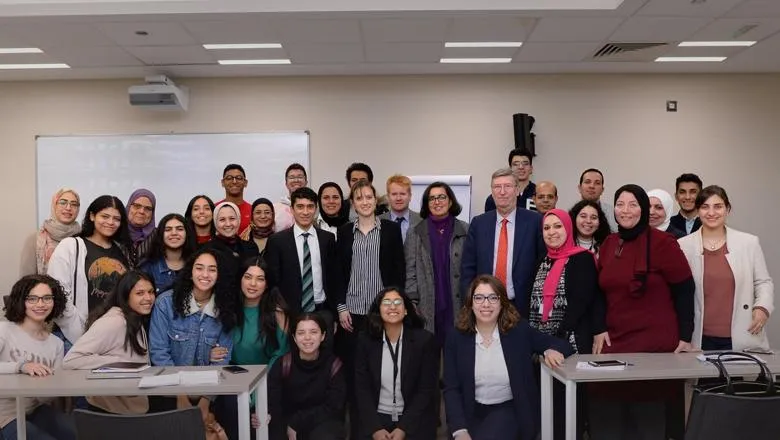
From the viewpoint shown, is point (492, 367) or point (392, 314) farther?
point (392, 314)

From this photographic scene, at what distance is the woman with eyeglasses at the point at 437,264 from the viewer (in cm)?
386

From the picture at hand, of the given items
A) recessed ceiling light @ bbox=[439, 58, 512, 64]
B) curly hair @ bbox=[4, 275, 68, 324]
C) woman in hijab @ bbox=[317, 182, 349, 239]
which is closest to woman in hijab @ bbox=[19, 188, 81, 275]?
curly hair @ bbox=[4, 275, 68, 324]

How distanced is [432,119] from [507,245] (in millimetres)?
3239

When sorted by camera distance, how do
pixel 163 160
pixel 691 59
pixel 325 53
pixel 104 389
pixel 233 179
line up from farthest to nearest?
pixel 163 160, pixel 691 59, pixel 325 53, pixel 233 179, pixel 104 389

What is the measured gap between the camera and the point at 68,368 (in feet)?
10.2

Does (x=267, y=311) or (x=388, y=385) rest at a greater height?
(x=267, y=311)

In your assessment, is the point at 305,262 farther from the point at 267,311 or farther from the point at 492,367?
the point at 492,367

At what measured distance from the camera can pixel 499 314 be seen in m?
3.18

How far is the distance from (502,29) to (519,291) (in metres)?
2.38

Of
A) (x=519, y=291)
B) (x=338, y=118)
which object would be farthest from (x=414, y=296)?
(x=338, y=118)

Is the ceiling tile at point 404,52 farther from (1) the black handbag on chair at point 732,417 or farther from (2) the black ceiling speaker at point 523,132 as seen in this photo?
(1) the black handbag on chair at point 732,417

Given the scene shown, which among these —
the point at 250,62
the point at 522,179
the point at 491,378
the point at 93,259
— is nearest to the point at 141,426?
the point at 491,378

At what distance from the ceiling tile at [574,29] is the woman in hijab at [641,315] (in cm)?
205

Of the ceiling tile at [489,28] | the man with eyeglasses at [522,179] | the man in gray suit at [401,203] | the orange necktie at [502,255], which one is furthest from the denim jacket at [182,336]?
the ceiling tile at [489,28]
